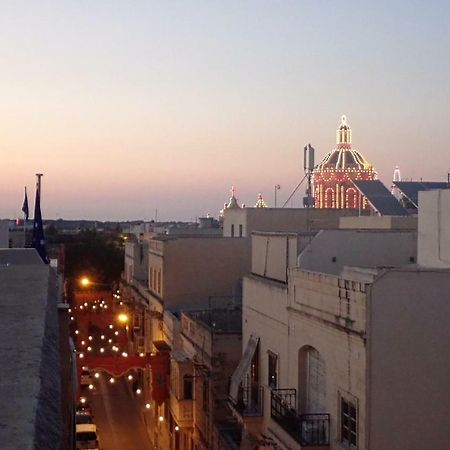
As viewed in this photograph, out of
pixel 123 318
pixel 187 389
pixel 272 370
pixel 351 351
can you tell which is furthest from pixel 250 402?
pixel 123 318

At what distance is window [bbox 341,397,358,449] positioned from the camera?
1230cm

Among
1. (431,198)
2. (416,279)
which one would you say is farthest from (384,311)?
(431,198)

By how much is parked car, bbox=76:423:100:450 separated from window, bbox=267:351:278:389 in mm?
11658

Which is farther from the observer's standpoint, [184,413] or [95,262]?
[95,262]

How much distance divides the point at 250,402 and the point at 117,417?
19.2 metres

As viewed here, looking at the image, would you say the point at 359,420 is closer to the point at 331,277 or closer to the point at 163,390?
the point at 331,277

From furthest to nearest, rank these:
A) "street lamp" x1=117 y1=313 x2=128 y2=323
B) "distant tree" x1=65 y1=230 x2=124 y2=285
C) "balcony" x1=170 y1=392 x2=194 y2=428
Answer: "distant tree" x1=65 y1=230 x2=124 y2=285 < "street lamp" x1=117 y1=313 x2=128 y2=323 < "balcony" x1=170 y1=392 x2=194 y2=428

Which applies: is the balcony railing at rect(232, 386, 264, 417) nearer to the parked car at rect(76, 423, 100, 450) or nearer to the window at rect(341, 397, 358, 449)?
the window at rect(341, 397, 358, 449)

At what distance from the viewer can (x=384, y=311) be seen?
461 inches

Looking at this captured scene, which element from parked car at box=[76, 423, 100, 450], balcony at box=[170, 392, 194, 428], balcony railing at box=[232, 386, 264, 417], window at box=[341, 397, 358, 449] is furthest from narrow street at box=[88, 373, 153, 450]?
window at box=[341, 397, 358, 449]

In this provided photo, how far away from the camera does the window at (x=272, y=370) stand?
54.4 ft

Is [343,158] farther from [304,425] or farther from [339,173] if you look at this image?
[304,425]

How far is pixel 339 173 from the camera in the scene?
56312 millimetres

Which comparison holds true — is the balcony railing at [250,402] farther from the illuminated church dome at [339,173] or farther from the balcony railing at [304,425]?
the illuminated church dome at [339,173]
